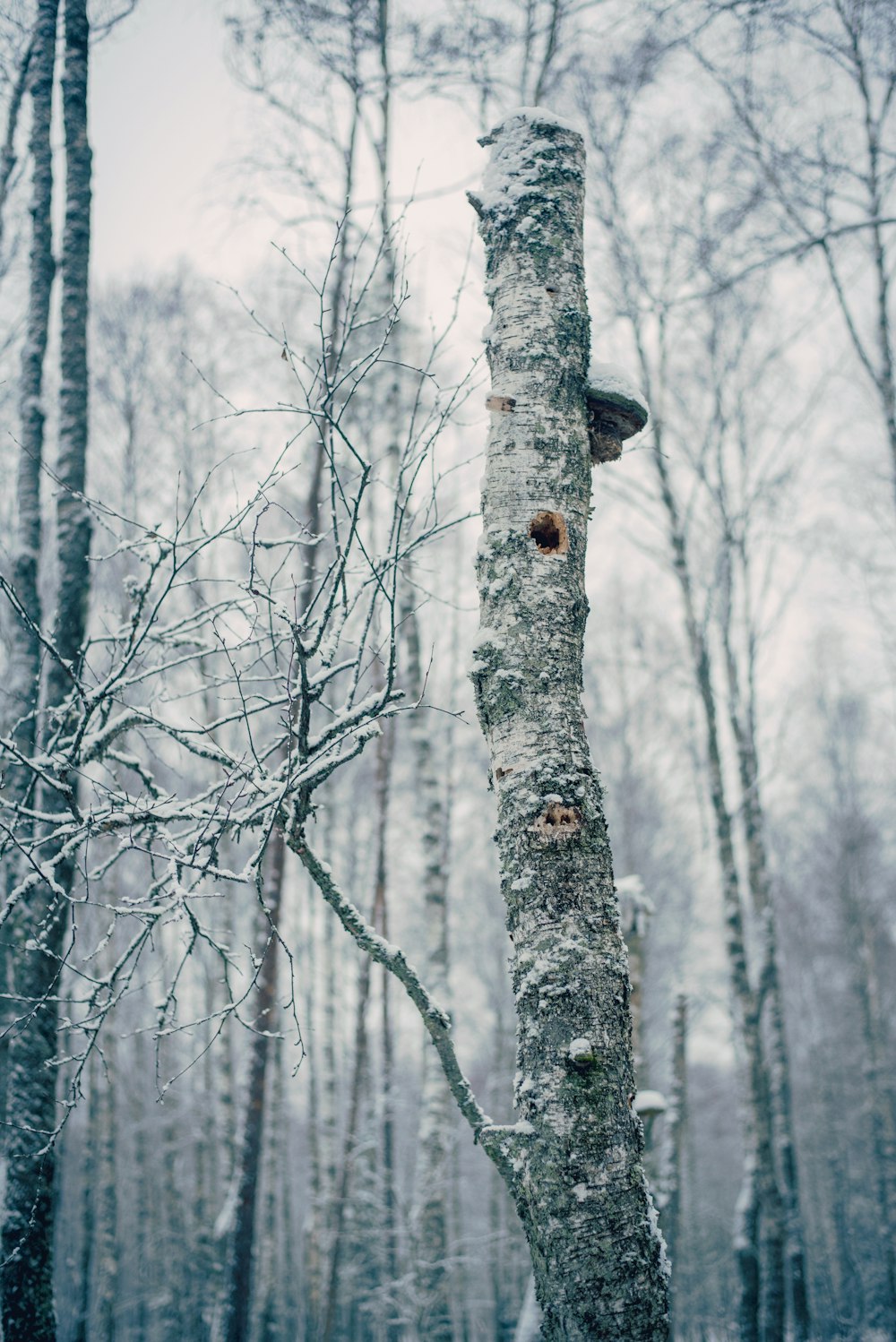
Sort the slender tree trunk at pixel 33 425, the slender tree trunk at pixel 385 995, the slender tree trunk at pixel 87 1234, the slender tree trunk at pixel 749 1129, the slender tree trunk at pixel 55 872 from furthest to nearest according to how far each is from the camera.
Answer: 1. the slender tree trunk at pixel 87 1234
2. the slender tree trunk at pixel 385 995
3. the slender tree trunk at pixel 749 1129
4. the slender tree trunk at pixel 33 425
5. the slender tree trunk at pixel 55 872

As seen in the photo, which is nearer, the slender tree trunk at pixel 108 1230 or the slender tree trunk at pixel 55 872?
the slender tree trunk at pixel 55 872

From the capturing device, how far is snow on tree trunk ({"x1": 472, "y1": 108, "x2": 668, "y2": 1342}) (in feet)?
6.22

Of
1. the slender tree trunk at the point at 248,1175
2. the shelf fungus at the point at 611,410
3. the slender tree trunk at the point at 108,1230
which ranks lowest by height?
the slender tree trunk at the point at 108,1230

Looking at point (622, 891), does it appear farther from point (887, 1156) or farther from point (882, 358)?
point (887, 1156)

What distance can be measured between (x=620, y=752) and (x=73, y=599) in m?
13.0

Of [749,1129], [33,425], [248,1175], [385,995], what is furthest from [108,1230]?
[33,425]

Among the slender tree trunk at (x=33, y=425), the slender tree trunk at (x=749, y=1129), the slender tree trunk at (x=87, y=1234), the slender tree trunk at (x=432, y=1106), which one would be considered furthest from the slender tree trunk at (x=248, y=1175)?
the slender tree trunk at (x=87, y=1234)

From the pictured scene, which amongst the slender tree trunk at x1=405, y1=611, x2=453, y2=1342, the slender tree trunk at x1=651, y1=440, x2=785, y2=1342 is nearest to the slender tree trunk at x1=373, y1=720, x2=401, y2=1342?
the slender tree trunk at x1=405, y1=611, x2=453, y2=1342

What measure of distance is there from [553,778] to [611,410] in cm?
133

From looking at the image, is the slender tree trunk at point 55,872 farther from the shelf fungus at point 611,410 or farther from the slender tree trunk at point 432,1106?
the slender tree trunk at point 432,1106

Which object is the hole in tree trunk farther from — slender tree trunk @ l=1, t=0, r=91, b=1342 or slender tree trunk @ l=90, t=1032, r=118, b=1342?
slender tree trunk @ l=90, t=1032, r=118, b=1342

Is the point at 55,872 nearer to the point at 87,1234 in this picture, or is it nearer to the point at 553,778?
the point at 553,778

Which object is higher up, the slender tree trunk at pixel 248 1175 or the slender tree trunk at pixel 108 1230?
the slender tree trunk at pixel 248 1175

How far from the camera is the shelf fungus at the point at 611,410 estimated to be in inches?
108
